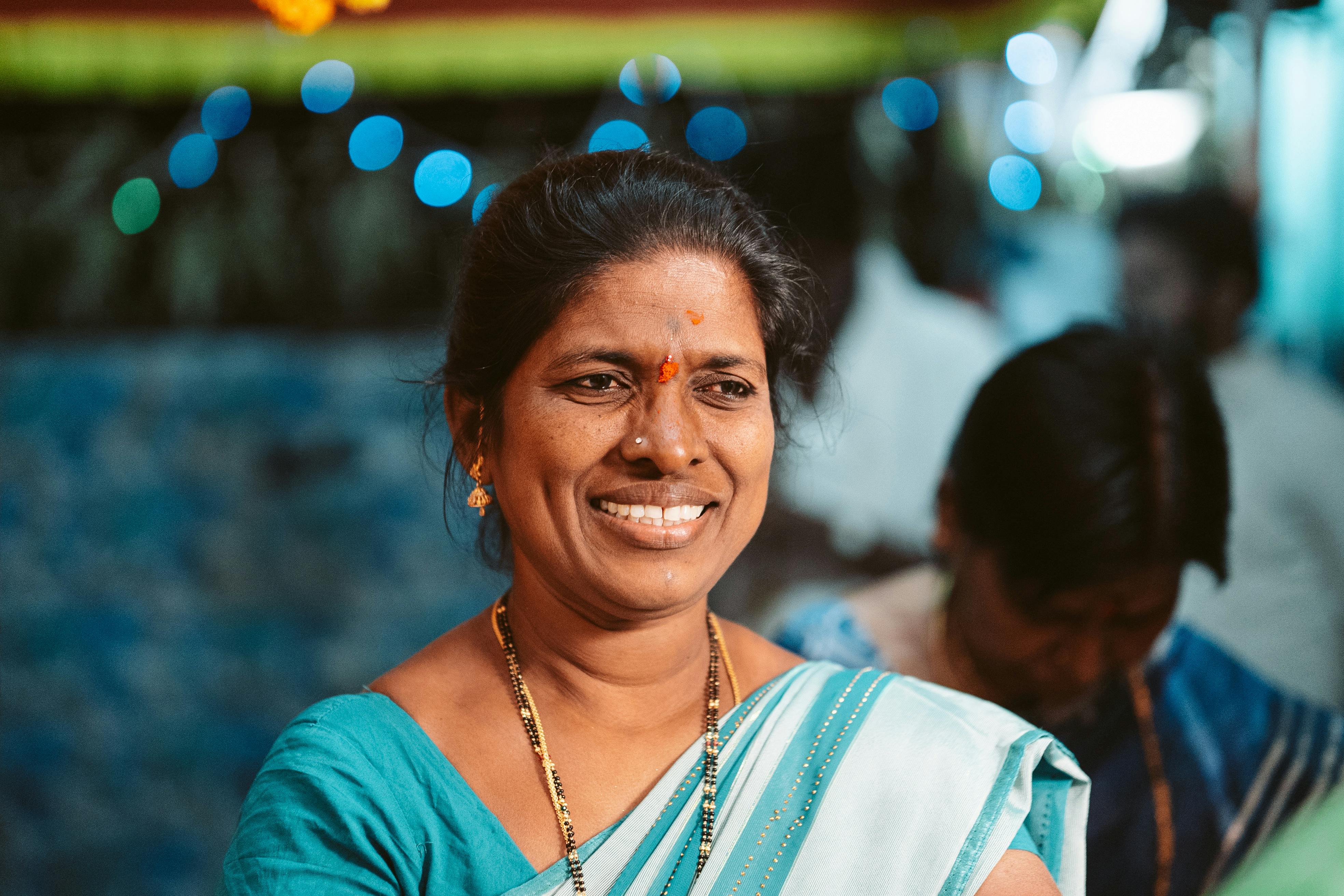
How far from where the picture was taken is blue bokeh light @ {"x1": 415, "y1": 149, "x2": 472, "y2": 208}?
353 cm

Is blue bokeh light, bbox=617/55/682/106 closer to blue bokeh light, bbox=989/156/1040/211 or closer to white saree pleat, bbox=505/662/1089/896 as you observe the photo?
blue bokeh light, bbox=989/156/1040/211

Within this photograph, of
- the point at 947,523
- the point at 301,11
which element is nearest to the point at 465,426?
the point at 947,523

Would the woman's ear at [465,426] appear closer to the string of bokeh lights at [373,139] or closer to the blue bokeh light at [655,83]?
the string of bokeh lights at [373,139]

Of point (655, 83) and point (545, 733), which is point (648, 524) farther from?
point (655, 83)

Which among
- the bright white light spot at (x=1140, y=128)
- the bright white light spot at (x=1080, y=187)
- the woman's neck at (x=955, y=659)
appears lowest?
the woman's neck at (x=955, y=659)

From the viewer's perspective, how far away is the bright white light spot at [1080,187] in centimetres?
348

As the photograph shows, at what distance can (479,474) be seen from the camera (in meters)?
1.48

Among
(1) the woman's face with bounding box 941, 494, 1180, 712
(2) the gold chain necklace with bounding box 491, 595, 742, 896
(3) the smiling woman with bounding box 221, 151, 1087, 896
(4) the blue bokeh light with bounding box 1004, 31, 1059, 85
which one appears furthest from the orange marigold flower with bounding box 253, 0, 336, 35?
(4) the blue bokeh light with bounding box 1004, 31, 1059, 85

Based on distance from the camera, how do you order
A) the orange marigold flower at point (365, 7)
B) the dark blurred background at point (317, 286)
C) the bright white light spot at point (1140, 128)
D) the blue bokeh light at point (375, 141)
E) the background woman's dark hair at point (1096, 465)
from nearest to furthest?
the background woman's dark hair at point (1096, 465) < the orange marigold flower at point (365, 7) < the bright white light spot at point (1140, 128) < the dark blurred background at point (317, 286) < the blue bokeh light at point (375, 141)

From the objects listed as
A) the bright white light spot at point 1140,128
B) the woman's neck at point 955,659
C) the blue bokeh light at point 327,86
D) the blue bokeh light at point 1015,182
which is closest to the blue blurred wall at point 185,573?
the blue bokeh light at point 327,86

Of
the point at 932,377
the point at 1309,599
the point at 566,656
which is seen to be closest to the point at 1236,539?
the point at 1309,599

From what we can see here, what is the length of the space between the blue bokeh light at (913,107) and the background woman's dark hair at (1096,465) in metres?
1.63

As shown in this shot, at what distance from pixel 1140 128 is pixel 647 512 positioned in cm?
282

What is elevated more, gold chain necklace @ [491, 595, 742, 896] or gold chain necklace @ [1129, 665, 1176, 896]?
gold chain necklace @ [491, 595, 742, 896]
